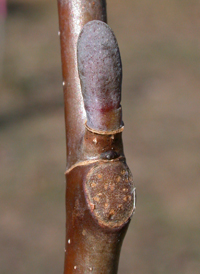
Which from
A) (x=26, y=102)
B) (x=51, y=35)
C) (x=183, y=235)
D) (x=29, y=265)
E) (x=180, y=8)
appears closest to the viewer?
(x=29, y=265)

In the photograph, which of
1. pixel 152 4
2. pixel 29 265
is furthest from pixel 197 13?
pixel 29 265

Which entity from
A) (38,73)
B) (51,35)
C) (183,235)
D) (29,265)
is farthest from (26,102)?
(183,235)

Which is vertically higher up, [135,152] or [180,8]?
[180,8]

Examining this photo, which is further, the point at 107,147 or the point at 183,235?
the point at 183,235

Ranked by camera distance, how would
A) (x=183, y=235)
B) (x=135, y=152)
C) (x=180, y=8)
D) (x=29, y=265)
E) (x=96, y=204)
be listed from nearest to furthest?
(x=96, y=204) → (x=29, y=265) → (x=183, y=235) → (x=135, y=152) → (x=180, y=8)

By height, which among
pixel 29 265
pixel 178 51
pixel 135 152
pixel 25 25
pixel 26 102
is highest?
pixel 25 25

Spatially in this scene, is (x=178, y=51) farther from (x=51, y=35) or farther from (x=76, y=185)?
(x=76, y=185)

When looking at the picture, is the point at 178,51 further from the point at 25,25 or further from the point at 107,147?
the point at 107,147
